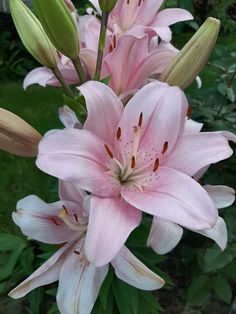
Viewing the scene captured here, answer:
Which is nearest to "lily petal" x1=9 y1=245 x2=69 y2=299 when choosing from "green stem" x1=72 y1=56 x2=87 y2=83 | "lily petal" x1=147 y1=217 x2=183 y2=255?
"lily petal" x1=147 y1=217 x2=183 y2=255

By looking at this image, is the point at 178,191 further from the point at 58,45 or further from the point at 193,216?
the point at 58,45

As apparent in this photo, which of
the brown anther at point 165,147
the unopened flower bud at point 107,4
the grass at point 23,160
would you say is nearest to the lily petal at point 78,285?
the brown anther at point 165,147

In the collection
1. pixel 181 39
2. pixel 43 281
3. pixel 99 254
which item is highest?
pixel 99 254

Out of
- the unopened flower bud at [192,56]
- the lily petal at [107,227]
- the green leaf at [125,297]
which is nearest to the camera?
the lily petal at [107,227]

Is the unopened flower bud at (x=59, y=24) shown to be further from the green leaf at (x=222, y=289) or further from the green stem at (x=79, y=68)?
the green leaf at (x=222, y=289)

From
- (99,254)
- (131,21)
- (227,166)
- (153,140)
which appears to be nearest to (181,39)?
→ (227,166)

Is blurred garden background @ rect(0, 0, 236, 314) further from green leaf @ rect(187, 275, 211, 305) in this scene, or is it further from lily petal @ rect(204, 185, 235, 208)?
lily petal @ rect(204, 185, 235, 208)
